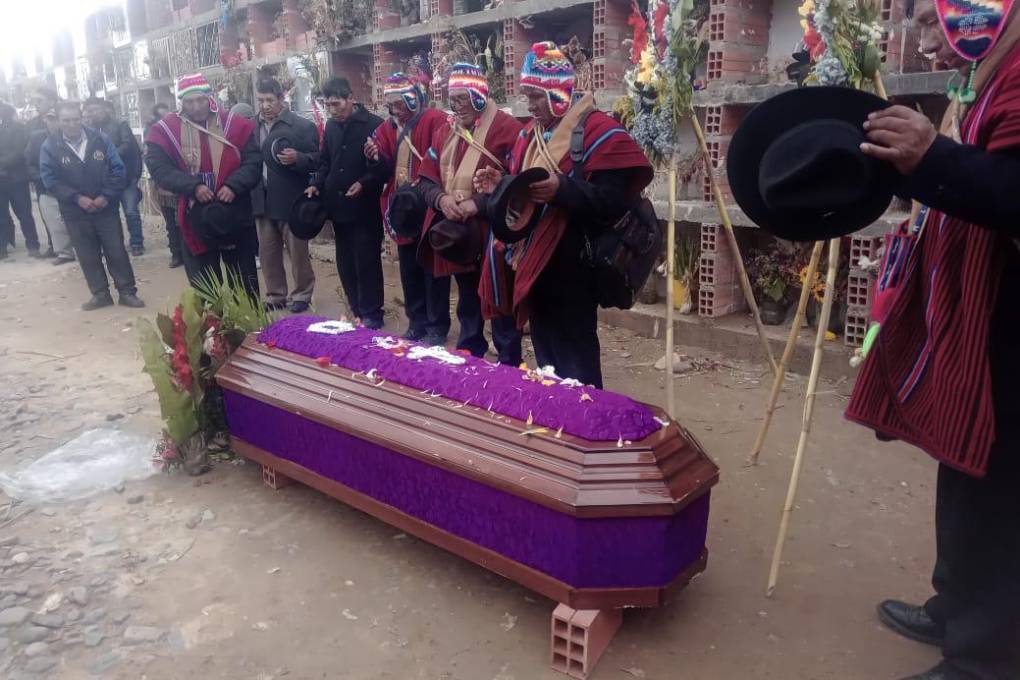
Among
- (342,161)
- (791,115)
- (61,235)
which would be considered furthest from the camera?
(61,235)

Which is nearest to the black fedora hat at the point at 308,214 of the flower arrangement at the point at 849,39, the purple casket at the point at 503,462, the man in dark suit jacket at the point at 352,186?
the man in dark suit jacket at the point at 352,186

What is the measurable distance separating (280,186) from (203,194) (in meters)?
0.87

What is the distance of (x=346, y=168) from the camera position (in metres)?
5.57

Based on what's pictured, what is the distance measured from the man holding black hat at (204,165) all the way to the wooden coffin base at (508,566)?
2.91 m

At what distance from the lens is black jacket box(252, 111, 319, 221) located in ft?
20.0

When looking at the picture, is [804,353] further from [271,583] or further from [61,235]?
[61,235]

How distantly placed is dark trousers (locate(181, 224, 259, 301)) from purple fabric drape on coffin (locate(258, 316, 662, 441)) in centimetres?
280

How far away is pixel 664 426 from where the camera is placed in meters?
2.54

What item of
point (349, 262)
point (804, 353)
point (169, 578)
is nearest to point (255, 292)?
point (349, 262)

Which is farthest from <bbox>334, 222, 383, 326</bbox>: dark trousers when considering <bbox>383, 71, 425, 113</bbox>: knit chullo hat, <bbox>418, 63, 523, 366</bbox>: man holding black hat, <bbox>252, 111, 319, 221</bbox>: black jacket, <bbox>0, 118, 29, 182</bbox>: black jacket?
<bbox>0, 118, 29, 182</bbox>: black jacket

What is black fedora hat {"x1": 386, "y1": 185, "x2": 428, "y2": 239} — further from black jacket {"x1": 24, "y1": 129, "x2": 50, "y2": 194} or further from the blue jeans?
black jacket {"x1": 24, "y1": 129, "x2": 50, "y2": 194}

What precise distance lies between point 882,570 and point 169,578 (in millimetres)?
2691

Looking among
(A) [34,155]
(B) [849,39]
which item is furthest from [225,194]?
(A) [34,155]

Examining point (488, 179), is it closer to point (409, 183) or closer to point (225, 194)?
point (409, 183)
